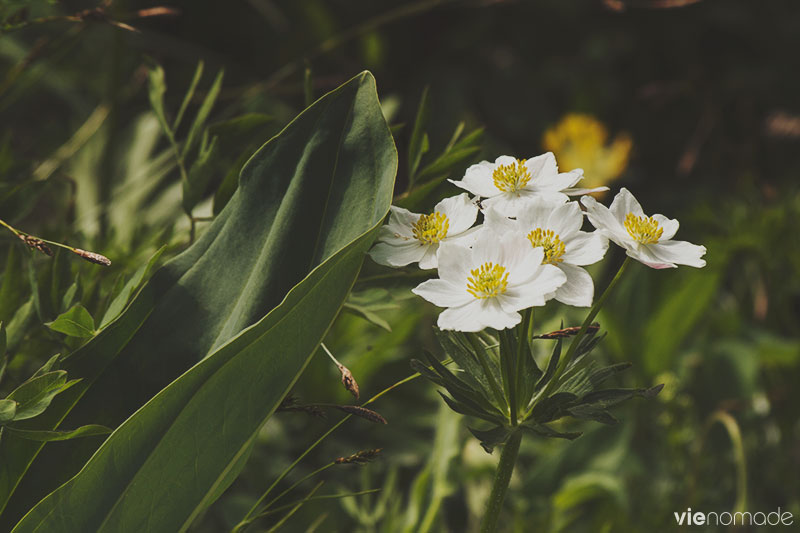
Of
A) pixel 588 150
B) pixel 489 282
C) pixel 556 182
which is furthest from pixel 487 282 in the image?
pixel 588 150

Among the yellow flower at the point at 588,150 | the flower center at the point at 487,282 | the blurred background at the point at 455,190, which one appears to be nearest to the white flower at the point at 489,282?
the flower center at the point at 487,282

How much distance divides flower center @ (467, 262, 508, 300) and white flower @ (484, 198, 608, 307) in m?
0.02

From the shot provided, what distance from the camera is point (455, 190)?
1.64ft

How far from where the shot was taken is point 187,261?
0.42 m

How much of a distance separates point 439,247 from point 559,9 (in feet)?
6.08

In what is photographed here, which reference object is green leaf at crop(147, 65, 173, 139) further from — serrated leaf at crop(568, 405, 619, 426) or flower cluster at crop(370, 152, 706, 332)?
serrated leaf at crop(568, 405, 619, 426)

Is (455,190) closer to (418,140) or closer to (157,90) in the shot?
(418,140)

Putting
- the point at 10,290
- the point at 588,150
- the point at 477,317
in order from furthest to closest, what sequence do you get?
the point at 588,150
the point at 10,290
the point at 477,317

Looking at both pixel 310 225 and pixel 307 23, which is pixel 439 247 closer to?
pixel 310 225

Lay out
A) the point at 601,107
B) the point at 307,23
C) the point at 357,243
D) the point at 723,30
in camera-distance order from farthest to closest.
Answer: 1. the point at 723,30
2. the point at 601,107
3. the point at 307,23
4. the point at 357,243

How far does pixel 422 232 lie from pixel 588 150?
1.40 m

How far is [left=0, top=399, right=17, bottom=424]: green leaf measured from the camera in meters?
0.32

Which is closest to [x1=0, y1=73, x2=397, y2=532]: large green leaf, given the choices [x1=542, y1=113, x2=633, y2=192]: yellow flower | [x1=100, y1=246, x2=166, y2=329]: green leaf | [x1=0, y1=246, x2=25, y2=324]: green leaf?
[x1=100, y1=246, x2=166, y2=329]: green leaf

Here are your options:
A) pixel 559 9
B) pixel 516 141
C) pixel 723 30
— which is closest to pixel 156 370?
pixel 516 141
